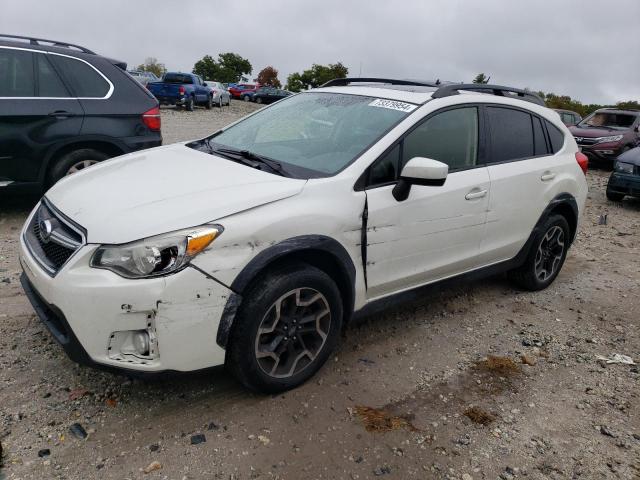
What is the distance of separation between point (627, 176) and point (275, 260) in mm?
8467

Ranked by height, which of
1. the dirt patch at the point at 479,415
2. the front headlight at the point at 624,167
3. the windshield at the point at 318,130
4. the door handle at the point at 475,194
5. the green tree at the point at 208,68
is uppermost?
the green tree at the point at 208,68

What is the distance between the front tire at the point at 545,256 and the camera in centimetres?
463

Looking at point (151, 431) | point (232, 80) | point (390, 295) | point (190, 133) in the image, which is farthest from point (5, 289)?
point (232, 80)

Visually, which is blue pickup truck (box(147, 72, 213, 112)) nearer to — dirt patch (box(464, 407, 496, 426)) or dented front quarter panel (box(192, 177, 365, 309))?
dented front quarter panel (box(192, 177, 365, 309))

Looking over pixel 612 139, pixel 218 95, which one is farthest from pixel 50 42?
pixel 218 95

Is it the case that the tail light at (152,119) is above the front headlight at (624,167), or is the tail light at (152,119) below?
above

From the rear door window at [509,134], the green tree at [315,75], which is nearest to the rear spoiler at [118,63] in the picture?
the rear door window at [509,134]

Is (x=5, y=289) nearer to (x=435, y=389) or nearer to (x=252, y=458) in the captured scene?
(x=252, y=458)

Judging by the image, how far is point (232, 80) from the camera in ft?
223

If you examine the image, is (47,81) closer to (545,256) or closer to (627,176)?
(545,256)

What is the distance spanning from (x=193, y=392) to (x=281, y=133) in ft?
5.96

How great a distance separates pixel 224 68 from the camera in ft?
221

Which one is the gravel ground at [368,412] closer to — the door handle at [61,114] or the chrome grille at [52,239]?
the chrome grille at [52,239]

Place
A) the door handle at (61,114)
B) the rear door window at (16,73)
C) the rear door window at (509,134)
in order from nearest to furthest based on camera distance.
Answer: the rear door window at (509,134) < the rear door window at (16,73) < the door handle at (61,114)
